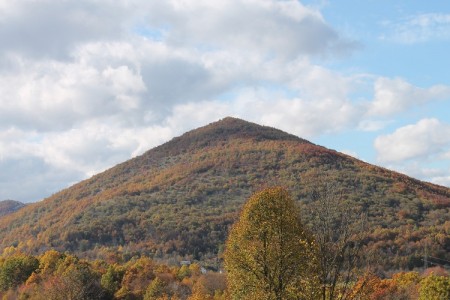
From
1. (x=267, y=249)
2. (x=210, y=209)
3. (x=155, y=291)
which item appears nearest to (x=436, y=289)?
(x=155, y=291)

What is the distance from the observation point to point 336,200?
18719 millimetres

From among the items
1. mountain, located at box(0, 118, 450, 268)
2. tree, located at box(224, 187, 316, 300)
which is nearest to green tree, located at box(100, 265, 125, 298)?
mountain, located at box(0, 118, 450, 268)

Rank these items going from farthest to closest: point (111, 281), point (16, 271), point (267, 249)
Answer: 1. point (16, 271)
2. point (111, 281)
3. point (267, 249)

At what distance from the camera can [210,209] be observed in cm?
15450

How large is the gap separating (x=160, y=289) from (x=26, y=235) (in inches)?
3986

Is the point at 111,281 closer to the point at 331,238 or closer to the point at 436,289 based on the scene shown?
the point at 436,289

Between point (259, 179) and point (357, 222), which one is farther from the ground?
point (259, 179)

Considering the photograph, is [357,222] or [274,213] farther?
[274,213]

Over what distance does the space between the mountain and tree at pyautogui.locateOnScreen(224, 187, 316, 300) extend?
3303 inches

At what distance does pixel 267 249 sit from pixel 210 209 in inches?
5123

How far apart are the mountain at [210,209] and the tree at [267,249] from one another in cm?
8390

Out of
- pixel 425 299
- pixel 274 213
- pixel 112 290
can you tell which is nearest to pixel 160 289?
pixel 112 290

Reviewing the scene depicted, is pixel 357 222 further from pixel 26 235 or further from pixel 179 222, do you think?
pixel 26 235

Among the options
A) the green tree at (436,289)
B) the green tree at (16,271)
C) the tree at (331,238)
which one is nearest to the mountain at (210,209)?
the green tree at (16,271)
